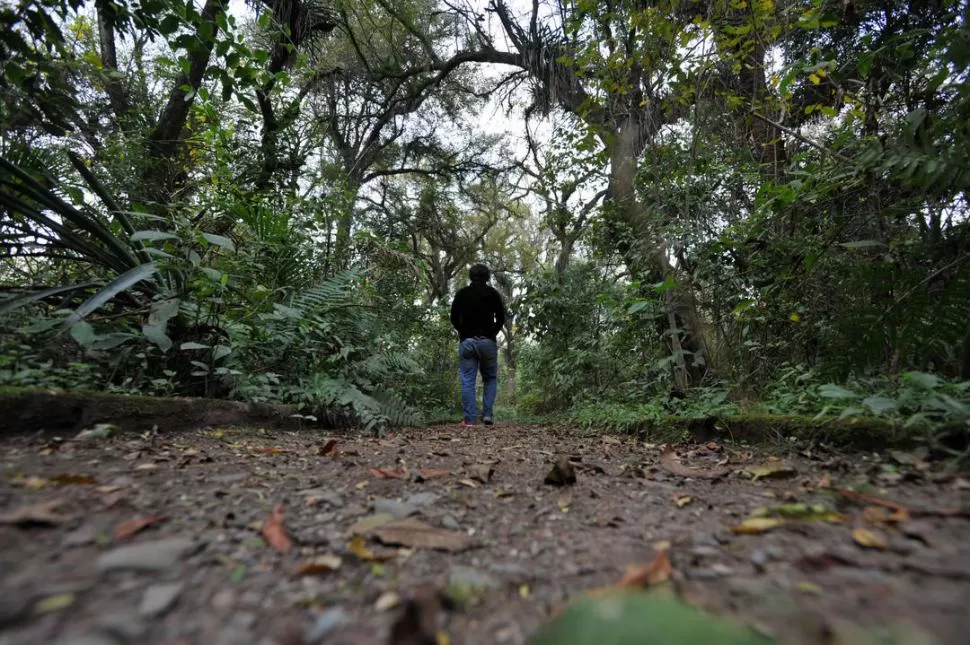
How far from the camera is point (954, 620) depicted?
0.61 metres

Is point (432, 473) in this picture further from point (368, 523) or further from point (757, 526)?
point (757, 526)

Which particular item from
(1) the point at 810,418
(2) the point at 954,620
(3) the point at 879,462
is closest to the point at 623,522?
(2) the point at 954,620

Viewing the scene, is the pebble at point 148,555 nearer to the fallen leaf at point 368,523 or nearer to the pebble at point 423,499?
the fallen leaf at point 368,523

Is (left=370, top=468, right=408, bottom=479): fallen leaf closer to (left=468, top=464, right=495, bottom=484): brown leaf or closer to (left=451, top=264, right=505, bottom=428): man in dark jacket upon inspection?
(left=468, top=464, right=495, bottom=484): brown leaf

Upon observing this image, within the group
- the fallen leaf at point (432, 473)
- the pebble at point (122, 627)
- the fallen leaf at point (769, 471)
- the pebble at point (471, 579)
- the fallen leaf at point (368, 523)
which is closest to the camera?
the pebble at point (122, 627)

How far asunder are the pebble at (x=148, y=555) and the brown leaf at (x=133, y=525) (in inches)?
2.2

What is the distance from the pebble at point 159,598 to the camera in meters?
0.68

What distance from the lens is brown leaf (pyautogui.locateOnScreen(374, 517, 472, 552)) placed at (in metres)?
1.03

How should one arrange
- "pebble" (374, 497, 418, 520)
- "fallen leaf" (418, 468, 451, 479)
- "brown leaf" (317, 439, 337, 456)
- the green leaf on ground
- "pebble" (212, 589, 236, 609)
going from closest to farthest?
the green leaf on ground, "pebble" (212, 589, 236, 609), "pebble" (374, 497, 418, 520), "fallen leaf" (418, 468, 451, 479), "brown leaf" (317, 439, 337, 456)

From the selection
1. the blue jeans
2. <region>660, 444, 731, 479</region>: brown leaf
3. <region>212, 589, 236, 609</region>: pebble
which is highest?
the blue jeans

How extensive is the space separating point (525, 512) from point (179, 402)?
6.08 feet

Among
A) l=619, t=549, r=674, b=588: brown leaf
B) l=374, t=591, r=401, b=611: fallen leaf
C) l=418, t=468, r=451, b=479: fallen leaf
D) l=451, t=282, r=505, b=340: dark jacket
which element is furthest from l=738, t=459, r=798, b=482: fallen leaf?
l=451, t=282, r=505, b=340: dark jacket

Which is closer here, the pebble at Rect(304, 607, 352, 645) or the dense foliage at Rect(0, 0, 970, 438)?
the pebble at Rect(304, 607, 352, 645)

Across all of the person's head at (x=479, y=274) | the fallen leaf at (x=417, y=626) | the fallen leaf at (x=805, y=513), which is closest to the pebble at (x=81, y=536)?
the fallen leaf at (x=417, y=626)
